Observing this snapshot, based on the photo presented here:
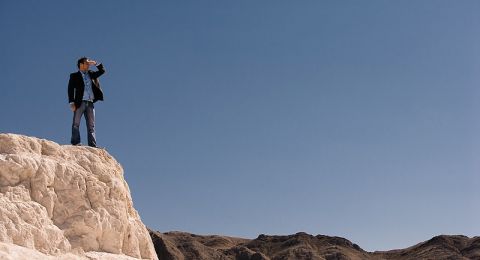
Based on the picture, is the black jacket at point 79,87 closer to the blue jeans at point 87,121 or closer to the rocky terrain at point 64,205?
the blue jeans at point 87,121

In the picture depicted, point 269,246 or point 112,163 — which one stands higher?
point 269,246

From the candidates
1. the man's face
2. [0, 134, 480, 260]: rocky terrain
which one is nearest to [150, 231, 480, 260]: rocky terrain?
the man's face

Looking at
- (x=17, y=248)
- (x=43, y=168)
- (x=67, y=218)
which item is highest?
(x=43, y=168)

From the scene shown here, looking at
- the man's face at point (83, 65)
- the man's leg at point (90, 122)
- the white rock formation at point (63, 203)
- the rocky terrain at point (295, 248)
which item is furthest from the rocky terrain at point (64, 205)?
the rocky terrain at point (295, 248)

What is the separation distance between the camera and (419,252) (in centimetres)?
11462

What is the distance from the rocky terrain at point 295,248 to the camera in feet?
323

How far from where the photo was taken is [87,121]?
1473 cm

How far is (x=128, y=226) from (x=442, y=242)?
111406mm

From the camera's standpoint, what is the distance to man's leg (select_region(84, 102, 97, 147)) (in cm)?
1462

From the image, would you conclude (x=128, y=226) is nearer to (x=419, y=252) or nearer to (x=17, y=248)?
(x=17, y=248)

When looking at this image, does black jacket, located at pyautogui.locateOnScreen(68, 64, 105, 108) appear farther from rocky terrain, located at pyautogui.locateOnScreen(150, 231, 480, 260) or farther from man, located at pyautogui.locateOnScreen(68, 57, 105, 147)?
rocky terrain, located at pyautogui.locateOnScreen(150, 231, 480, 260)

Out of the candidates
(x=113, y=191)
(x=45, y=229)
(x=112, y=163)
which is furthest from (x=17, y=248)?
(x=112, y=163)

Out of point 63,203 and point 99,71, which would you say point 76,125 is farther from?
point 63,203

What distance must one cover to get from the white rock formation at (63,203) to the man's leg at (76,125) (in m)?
1.11
